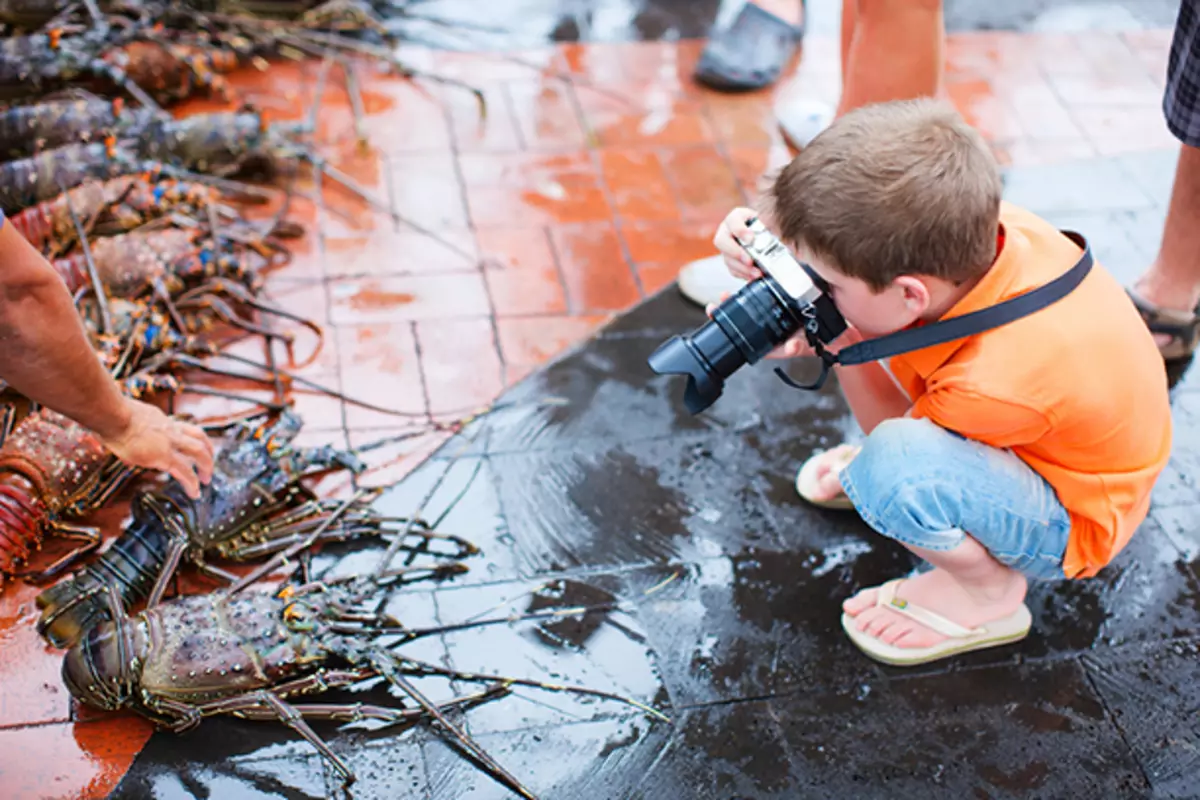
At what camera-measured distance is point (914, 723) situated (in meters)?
2.28

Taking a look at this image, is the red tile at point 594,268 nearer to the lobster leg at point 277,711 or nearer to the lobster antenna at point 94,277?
the lobster antenna at point 94,277

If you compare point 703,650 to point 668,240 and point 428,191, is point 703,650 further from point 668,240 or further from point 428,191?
point 428,191

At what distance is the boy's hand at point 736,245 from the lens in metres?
1.98

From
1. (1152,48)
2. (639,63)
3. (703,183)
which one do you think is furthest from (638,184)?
(1152,48)

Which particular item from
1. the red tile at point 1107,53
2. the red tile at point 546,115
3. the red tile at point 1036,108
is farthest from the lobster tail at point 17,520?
the red tile at point 1107,53

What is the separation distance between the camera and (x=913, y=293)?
1863 millimetres

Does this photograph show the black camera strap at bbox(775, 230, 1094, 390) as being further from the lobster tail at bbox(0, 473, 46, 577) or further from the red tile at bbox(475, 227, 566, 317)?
the lobster tail at bbox(0, 473, 46, 577)

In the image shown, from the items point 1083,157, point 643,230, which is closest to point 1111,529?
point 643,230

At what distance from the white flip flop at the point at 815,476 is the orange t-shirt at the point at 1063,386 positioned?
1.91 ft

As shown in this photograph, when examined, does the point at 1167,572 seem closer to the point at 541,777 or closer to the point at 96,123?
the point at 541,777

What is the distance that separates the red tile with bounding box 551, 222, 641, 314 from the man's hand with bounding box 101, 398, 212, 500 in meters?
1.21

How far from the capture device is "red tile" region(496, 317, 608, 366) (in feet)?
10.0

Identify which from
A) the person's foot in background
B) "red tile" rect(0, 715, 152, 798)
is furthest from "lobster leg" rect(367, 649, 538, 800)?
the person's foot in background

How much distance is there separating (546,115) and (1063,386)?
248cm
